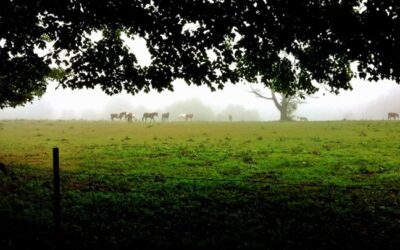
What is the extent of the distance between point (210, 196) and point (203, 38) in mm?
5440

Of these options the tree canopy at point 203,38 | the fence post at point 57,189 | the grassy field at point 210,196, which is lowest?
the grassy field at point 210,196

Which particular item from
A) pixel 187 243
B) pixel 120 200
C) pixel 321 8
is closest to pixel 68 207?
pixel 120 200

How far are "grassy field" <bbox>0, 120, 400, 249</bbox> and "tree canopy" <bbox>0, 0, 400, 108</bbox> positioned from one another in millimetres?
4001

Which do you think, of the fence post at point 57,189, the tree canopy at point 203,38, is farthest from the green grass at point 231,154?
the fence post at point 57,189

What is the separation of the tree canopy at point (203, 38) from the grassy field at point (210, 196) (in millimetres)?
4001

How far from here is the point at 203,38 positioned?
1305 cm

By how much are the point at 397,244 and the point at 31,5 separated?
1301cm

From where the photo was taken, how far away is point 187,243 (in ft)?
31.1

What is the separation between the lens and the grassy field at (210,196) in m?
9.98

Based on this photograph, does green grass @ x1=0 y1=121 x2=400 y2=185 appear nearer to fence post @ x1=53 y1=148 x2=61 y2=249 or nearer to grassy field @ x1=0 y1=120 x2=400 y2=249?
grassy field @ x1=0 y1=120 x2=400 y2=249

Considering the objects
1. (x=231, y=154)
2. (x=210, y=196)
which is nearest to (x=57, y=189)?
(x=210, y=196)

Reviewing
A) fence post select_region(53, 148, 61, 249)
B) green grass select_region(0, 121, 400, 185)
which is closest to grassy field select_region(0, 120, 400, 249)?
green grass select_region(0, 121, 400, 185)

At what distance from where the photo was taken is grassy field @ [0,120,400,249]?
32.8ft

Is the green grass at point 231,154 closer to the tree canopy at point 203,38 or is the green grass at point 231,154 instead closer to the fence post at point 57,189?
the tree canopy at point 203,38
